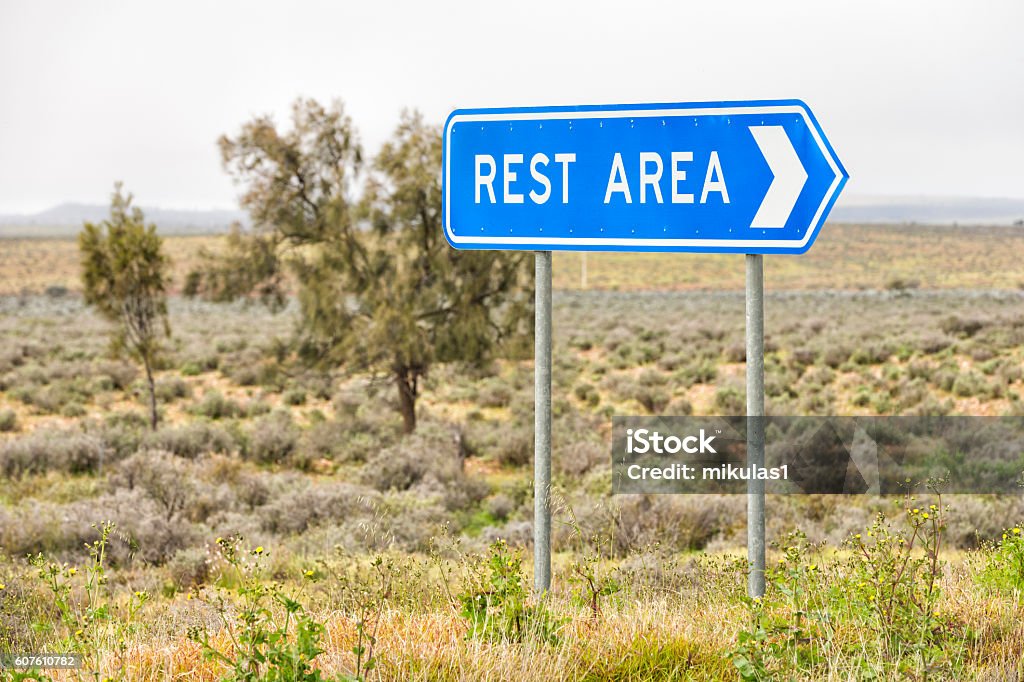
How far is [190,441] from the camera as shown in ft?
46.9

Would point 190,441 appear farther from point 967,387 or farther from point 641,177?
point 967,387

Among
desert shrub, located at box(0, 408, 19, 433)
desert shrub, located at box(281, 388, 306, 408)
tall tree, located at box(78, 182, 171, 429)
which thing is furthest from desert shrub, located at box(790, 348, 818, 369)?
desert shrub, located at box(0, 408, 19, 433)

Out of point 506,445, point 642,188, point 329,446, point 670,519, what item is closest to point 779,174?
point 642,188

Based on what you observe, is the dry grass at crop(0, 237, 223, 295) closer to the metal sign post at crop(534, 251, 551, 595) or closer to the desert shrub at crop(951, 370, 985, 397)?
the desert shrub at crop(951, 370, 985, 397)

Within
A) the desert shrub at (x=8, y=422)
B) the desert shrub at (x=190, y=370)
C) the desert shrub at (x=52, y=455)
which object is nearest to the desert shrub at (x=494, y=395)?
the desert shrub at (x=52, y=455)

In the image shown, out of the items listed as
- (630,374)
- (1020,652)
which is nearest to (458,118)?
(1020,652)

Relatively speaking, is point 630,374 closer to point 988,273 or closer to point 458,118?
point 458,118

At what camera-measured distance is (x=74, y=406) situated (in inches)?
733

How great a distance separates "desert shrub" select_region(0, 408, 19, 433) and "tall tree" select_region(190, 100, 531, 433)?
5071mm

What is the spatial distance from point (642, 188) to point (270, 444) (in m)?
12.0

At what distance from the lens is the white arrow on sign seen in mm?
3439

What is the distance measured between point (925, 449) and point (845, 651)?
1033cm

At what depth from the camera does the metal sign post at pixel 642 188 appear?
344cm

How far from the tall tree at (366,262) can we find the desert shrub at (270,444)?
1.39 meters
